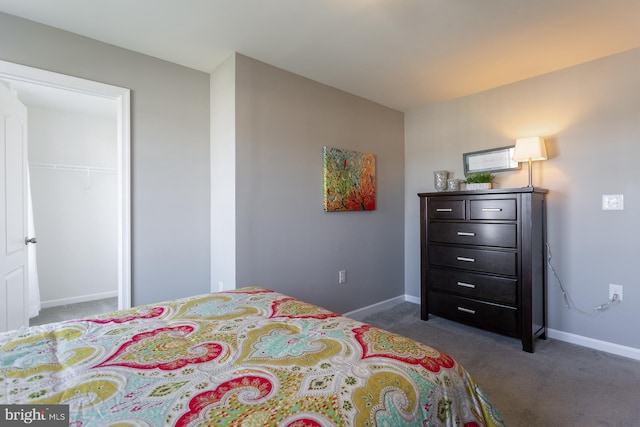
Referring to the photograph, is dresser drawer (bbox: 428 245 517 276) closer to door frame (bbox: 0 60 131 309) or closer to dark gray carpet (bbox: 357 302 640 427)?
dark gray carpet (bbox: 357 302 640 427)

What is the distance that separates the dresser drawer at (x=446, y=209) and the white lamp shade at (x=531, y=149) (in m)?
0.59

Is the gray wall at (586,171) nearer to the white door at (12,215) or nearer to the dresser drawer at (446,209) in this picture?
the dresser drawer at (446,209)

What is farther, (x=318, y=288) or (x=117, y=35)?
(x=318, y=288)

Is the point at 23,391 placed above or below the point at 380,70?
below

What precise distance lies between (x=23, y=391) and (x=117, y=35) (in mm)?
2275

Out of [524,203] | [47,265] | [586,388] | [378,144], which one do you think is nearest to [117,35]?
[378,144]

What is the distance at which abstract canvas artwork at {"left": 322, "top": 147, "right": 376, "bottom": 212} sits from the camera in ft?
9.54

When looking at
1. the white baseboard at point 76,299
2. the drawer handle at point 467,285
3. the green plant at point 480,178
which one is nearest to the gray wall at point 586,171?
the green plant at point 480,178

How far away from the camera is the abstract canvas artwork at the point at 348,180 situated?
2.91 m

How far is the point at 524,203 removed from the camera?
7.79 ft

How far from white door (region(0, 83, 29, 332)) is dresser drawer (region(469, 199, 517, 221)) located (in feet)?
11.4

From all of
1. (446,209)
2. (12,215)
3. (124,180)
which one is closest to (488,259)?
(446,209)

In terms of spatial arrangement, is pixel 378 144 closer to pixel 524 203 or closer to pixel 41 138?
pixel 524 203

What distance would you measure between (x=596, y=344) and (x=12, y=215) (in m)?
4.43
